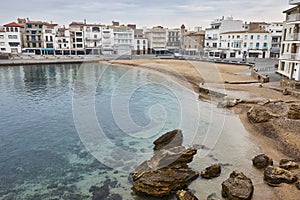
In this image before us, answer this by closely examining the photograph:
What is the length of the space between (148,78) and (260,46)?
152 feet

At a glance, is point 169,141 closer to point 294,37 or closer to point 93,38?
point 294,37

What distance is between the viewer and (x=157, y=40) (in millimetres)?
118062

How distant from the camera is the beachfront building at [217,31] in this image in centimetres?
9425

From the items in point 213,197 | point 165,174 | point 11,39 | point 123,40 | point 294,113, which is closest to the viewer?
point 213,197

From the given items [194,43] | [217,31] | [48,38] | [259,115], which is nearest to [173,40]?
[194,43]

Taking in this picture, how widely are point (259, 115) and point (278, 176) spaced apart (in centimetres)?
1167

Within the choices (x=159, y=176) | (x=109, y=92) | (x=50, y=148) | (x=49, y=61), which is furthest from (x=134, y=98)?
(x=49, y=61)

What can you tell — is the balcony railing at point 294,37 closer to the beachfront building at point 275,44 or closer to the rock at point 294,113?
the rock at point 294,113

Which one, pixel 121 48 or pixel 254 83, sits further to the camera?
pixel 121 48

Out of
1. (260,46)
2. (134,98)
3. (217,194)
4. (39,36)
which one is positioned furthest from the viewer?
(39,36)

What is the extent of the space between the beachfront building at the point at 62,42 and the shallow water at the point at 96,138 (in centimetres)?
5850

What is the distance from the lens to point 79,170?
56.1ft

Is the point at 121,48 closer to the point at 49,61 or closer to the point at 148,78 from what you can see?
the point at 49,61

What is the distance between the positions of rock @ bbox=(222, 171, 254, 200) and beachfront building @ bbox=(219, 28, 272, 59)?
72.0m
